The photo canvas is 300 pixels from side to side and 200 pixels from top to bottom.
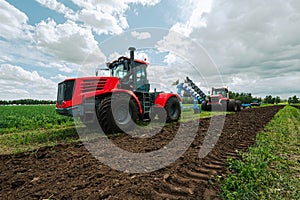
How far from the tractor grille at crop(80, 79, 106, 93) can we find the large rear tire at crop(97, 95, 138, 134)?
70 centimetres

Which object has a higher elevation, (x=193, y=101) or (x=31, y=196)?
(x=193, y=101)

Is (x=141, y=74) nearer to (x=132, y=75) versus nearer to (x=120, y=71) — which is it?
(x=132, y=75)

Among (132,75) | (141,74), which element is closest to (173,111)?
(141,74)

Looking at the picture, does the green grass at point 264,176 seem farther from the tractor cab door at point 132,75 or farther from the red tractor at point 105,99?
the tractor cab door at point 132,75

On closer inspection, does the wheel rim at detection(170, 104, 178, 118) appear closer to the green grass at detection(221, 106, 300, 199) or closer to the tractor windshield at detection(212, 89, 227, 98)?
the green grass at detection(221, 106, 300, 199)

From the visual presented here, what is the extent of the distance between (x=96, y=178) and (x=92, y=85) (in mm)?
4237

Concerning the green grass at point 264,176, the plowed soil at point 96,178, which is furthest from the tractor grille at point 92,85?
the green grass at point 264,176

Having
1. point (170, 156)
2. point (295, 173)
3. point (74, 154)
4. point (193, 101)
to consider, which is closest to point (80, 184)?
point (74, 154)

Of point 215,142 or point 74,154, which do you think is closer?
point 74,154

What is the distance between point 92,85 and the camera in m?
6.59

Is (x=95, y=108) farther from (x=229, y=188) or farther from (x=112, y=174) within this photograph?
(x=229, y=188)

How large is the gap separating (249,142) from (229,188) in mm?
3142

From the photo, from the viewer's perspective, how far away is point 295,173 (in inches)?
130

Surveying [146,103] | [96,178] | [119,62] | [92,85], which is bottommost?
[96,178]
